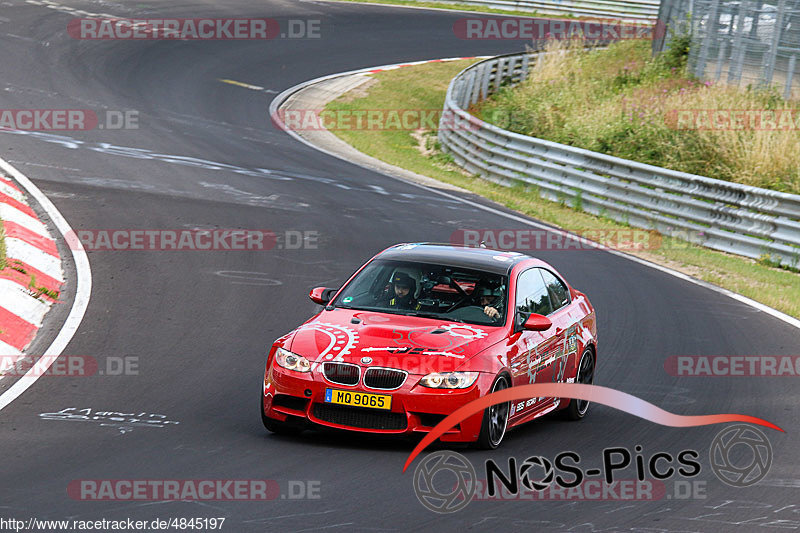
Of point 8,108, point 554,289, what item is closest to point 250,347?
point 554,289

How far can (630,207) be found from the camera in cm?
2181

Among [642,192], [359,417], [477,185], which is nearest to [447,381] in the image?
[359,417]

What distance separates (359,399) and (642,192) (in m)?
14.3

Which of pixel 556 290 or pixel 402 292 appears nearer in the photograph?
pixel 402 292

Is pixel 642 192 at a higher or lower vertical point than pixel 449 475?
lower

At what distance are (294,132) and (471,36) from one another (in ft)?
61.0

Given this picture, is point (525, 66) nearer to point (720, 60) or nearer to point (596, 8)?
point (720, 60)

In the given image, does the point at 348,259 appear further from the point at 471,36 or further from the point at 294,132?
the point at 471,36

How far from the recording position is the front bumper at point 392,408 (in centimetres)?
828

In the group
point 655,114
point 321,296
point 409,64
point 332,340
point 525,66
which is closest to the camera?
point 332,340

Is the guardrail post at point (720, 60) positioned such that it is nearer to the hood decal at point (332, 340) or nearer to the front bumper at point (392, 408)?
the hood decal at point (332, 340)

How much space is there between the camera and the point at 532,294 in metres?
10.1

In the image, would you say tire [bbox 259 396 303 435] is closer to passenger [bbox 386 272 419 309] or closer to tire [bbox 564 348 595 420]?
passenger [bbox 386 272 419 309]

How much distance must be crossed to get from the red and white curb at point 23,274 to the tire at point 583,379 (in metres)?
5.17
